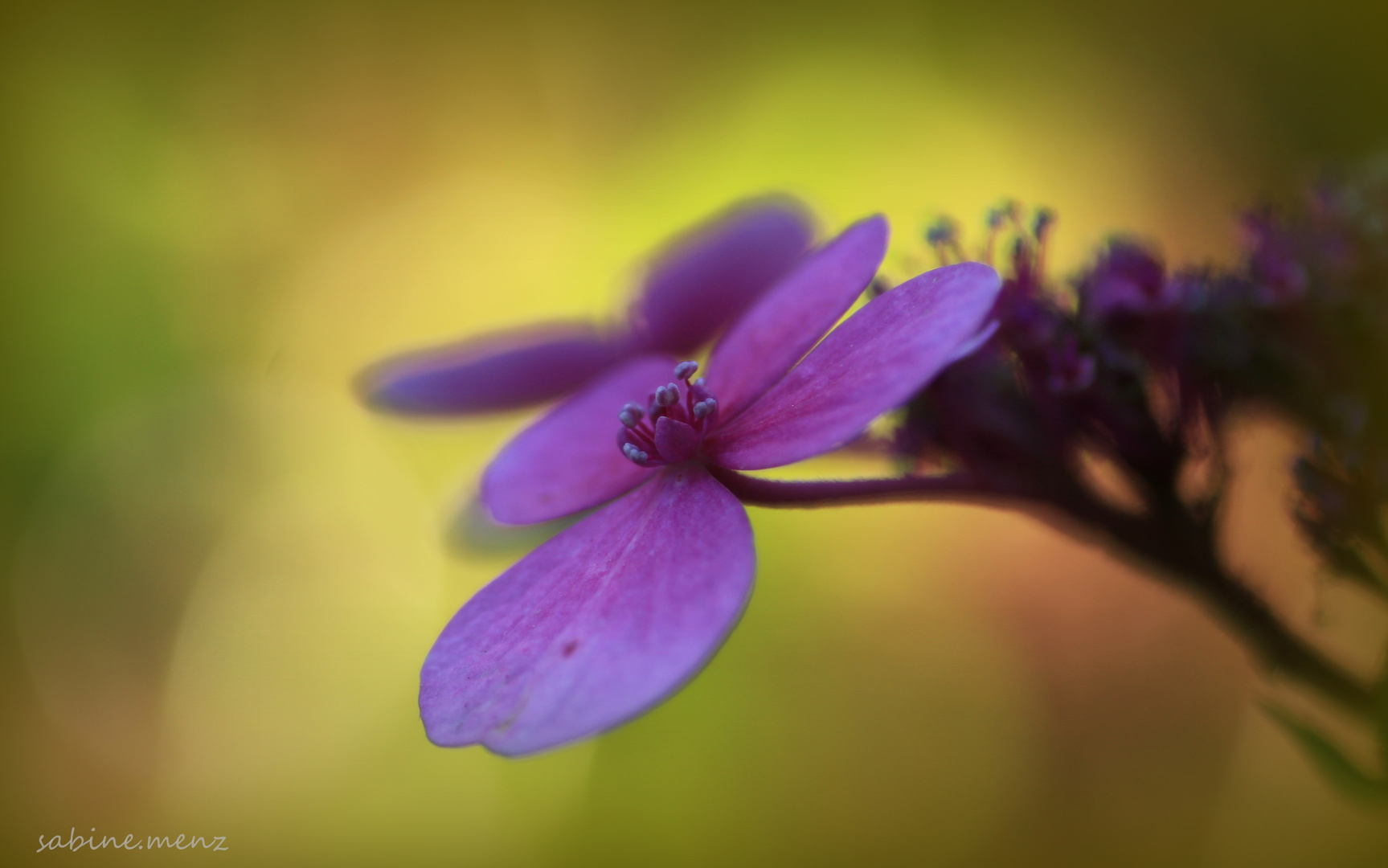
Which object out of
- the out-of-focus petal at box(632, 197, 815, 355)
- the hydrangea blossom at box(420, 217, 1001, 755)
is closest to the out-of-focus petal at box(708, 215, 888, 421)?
the hydrangea blossom at box(420, 217, 1001, 755)

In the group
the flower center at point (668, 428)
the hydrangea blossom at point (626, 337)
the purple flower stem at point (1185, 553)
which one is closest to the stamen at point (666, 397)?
the flower center at point (668, 428)

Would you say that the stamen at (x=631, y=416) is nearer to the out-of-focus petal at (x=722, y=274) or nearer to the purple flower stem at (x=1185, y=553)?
the purple flower stem at (x=1185, y=553)

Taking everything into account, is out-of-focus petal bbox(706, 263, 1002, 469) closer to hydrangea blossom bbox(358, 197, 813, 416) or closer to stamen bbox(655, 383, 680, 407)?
stamen bbox(655, 383, 680, 407)

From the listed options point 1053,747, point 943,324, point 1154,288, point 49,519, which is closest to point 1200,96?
point 1053,747

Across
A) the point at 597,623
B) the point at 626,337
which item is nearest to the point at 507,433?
the point at 626,337

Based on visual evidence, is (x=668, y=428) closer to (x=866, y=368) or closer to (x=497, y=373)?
(x=866, y=368)

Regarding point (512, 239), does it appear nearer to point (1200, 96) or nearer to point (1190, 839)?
point (1200, 96)
